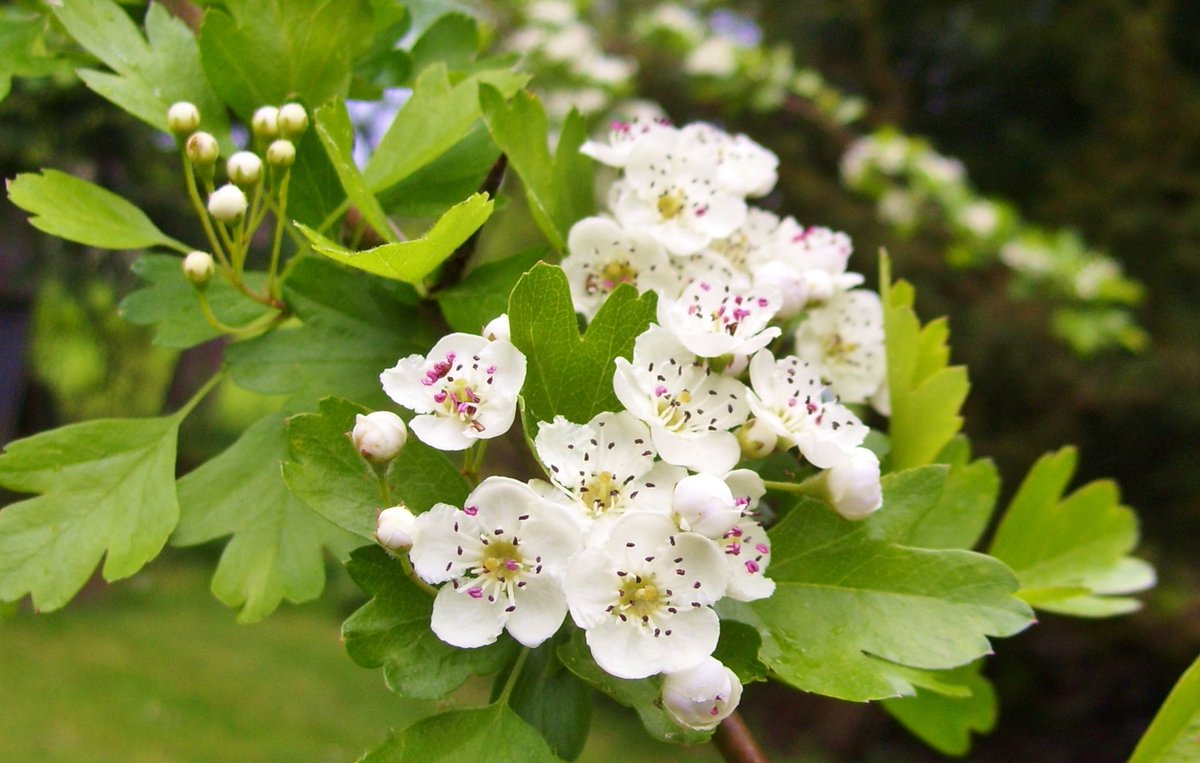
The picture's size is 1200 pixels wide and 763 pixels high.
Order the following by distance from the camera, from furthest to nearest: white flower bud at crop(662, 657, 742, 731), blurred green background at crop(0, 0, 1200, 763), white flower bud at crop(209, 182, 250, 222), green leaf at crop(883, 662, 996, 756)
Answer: blurred green background at crop(0, 0, 1200, 763) → green leaf at crop(883, 662, 996, 756) → white flower bud at crop(209, 182, 250, 222) → white flower bud at crop(662, 657, 742, 731)

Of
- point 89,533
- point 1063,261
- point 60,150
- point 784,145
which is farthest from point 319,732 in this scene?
point 89,533

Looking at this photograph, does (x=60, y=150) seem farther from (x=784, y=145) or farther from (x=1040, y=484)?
(x=784, y=145)

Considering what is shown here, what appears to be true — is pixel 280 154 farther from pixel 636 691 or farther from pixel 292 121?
pixel 636 691

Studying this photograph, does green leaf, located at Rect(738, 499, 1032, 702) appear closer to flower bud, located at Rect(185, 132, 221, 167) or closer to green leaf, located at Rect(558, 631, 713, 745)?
green leaf, located at Rect(558, 631, 713, 745)

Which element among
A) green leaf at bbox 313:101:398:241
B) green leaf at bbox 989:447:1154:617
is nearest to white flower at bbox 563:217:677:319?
green leaf at bbox 313:101:398:241

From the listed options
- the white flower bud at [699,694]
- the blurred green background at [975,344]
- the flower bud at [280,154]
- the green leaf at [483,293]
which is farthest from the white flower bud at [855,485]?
the blurred green background at [975,344]

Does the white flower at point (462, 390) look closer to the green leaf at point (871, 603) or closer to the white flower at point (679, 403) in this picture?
the white flower at point (679, 403)

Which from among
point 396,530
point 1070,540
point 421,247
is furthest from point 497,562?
point 1070,540
